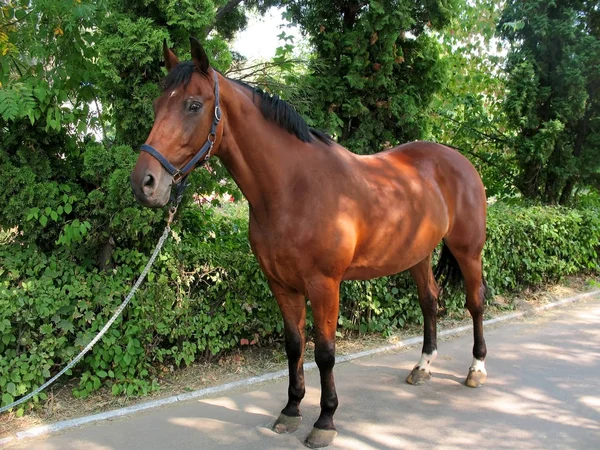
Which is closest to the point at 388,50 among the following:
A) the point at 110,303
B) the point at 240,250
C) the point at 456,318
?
the point at 240,250

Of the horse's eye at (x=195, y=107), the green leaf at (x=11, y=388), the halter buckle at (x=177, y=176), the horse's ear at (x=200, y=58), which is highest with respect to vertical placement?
the horse's ear at (x=200, y=58)

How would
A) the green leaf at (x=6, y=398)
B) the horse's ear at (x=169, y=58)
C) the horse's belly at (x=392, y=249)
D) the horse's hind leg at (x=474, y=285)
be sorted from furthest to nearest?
1. the horse's hind leg at (x=474, y=285)
2. the horse's belly at (x=392, y=249)
3. the green leaf at (x=6, y=398)
4. the horse's ear at (x=169, y=58)

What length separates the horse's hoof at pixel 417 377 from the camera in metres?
3.90

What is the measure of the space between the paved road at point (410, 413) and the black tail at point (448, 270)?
0.72 metres

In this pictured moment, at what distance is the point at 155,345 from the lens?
374cm

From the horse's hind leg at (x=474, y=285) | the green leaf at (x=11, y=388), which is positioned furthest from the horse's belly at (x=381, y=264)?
the green leaf at (x=11, y=388)

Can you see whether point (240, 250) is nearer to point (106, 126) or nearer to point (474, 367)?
point (106, 126)

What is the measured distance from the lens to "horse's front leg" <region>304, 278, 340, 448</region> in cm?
287

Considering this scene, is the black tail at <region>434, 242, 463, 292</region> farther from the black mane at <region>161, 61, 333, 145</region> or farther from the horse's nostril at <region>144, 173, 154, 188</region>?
the horse's nostril at <region>144, 173, 154, 188</region>

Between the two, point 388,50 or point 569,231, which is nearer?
point 388,50

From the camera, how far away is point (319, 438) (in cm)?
296

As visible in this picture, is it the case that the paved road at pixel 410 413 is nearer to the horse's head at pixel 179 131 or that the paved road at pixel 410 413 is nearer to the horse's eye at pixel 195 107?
the horse's head at pixel 179 131

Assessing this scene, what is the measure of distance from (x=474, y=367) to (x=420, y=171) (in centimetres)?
172

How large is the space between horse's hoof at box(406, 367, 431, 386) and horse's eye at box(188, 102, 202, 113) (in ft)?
9.33
